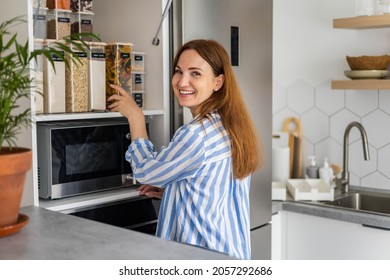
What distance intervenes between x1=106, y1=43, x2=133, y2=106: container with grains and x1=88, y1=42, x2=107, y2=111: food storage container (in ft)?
0.11

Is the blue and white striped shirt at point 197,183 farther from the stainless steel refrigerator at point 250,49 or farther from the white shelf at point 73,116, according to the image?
→ the stainless steel refrigerator at point 250,49

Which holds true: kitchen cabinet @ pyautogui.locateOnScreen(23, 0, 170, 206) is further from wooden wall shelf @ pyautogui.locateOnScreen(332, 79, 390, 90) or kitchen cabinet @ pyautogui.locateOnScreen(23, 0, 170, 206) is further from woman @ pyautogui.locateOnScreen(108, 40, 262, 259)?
wooden wall shelf @ pyautogui.locateOnScreen(332, 79, 390, 90)

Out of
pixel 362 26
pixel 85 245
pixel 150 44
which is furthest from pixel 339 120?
pixel 85 245

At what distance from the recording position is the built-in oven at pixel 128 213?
2.15 meters

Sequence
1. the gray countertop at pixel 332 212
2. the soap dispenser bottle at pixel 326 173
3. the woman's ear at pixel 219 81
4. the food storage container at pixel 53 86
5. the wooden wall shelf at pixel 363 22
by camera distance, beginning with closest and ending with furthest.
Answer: the woman's ear at pixel 219 81 < the food storage container at pixel 53 86 < the gray countertop at pixel 332 212 < the wooden wall shelf at pixel 363 22 < the soap dispenser bottle at pixel 326 173

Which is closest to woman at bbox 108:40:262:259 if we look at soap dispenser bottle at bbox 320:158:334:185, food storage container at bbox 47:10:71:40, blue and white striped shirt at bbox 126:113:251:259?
blue and white striped shirt at bbox 126:113:251:259

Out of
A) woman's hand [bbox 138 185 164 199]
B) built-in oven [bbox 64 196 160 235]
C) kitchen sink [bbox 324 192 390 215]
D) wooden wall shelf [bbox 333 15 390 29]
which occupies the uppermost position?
wooden wall shelf [bbox 333 15 390 29]

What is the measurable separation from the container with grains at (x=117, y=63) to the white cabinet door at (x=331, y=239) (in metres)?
1.15

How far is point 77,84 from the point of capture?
7.01ft

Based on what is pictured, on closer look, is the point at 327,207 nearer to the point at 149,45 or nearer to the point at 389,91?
the point at 389,91

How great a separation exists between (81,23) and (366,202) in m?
1.66

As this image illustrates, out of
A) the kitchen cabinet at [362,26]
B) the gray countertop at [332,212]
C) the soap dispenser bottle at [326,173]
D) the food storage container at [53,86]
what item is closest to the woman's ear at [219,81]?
the food storage container at [53,86]

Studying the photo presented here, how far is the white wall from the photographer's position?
10.2 feet

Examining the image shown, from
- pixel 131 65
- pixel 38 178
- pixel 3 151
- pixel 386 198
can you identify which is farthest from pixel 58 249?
pixel 386 198
